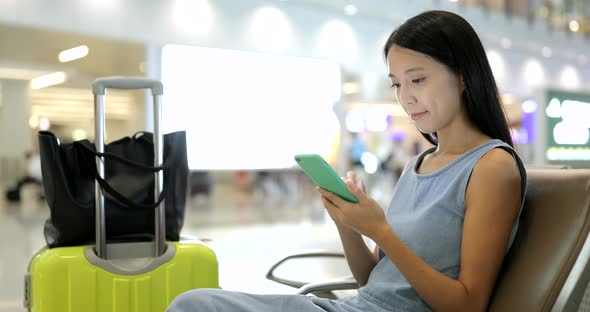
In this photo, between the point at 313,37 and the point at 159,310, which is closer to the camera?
the point at 159,310

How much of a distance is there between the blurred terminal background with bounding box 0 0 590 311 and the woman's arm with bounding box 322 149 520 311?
11.3 feet

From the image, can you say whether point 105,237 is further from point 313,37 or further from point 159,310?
point 313,37

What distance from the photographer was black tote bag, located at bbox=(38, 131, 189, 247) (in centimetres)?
153

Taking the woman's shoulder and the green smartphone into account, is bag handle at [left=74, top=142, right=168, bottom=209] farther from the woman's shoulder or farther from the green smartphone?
the woman's shoulder

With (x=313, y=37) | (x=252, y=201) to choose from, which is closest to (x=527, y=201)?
(x=313, y=37)

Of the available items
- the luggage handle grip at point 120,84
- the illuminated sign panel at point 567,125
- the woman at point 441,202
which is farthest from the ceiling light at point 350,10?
the woman at point 441,202

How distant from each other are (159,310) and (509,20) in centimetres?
1110

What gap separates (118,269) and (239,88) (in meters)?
6.58

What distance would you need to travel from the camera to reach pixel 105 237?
163 cm

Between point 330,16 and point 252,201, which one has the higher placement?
point 330,16

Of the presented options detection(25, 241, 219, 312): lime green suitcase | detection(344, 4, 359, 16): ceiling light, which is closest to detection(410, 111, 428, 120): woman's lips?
detection(25, 241, 219, 312): lime green suitcase

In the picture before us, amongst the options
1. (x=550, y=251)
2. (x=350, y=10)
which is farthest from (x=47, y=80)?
(x=550, y=251)

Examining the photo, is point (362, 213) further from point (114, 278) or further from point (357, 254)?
point (114, 278)

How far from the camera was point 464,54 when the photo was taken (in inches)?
44.4
